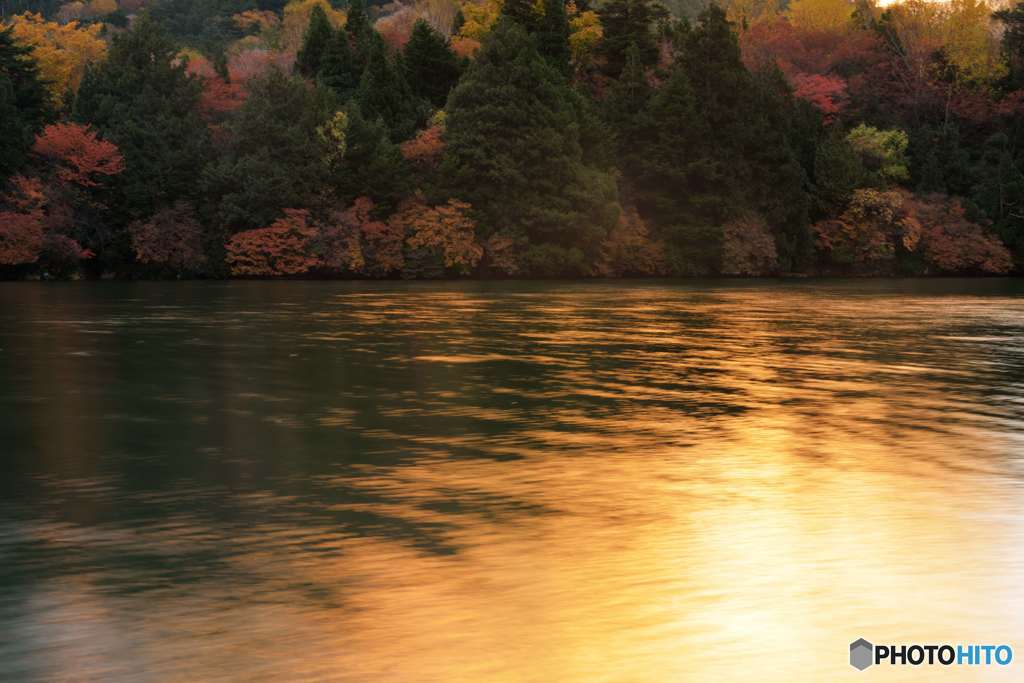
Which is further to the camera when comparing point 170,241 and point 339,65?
point 339,65

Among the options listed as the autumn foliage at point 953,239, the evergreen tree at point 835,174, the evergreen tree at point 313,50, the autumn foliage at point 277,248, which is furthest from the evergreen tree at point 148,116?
the autumn foliage at point 953,239

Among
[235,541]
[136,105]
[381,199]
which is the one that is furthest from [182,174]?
[235,541]

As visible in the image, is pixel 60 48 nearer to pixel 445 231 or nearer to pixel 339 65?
pixel 339 65

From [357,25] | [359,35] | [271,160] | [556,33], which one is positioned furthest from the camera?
[359,35]

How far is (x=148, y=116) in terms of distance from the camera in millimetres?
79500

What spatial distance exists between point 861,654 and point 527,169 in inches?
2873

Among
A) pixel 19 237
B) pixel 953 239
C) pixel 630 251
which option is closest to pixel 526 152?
pixel 630 251

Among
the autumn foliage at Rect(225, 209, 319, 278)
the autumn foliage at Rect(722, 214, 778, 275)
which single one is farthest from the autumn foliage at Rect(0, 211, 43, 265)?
the autumn foliage at Rect(722, 214, 778, 275)

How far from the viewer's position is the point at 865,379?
21.4 metres

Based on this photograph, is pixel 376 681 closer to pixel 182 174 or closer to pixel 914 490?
pixel 914 490

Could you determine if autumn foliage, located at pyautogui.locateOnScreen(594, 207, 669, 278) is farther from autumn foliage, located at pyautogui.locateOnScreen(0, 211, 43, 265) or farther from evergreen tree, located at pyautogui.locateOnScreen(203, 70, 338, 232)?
autumn foliage, located at pyautogui.locateOnScreen(0, 211, 43, 265)

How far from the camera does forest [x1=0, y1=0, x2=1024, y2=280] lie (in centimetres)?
7581

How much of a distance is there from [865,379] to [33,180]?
58882 mm

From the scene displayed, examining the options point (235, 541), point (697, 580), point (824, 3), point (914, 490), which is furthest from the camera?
point (824, 3)
